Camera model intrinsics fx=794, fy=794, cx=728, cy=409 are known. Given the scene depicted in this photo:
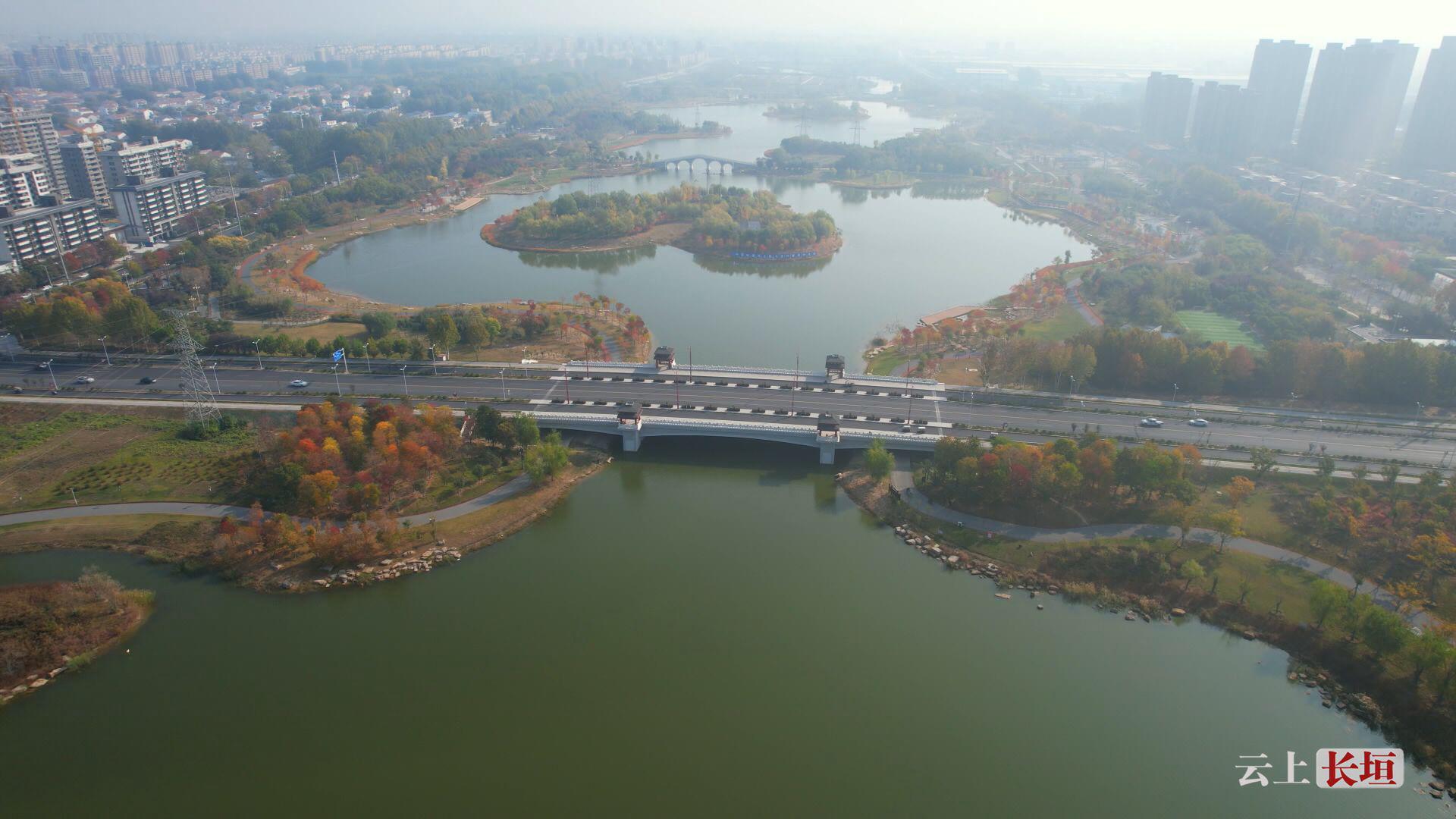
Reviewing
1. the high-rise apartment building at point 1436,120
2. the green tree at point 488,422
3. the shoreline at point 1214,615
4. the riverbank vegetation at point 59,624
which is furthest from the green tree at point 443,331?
the high-rise apartment building at point 1436,120

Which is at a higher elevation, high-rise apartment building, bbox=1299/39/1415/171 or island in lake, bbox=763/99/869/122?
high-rise apartment building, bbox=1299/39/1415/171

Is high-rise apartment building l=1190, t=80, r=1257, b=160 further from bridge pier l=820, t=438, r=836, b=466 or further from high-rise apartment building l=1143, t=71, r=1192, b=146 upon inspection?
bridge pier l=820, t=438, r=836, b=466

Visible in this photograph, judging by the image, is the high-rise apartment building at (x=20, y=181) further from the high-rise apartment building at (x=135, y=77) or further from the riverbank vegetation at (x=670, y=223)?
the high-rise apartment building at (x=135, y=77)

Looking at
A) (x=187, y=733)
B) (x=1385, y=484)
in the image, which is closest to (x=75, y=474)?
(x=187, y=733)

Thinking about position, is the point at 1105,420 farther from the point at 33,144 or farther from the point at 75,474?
the point at 33,144

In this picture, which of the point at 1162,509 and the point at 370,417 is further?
the point at 370,417

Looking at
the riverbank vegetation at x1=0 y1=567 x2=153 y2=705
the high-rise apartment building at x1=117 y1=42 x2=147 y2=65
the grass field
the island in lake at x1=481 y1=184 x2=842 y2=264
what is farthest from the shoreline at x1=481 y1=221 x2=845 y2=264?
the high-rise apartment building at x1=117 y1=42 x2=147 y2=65
